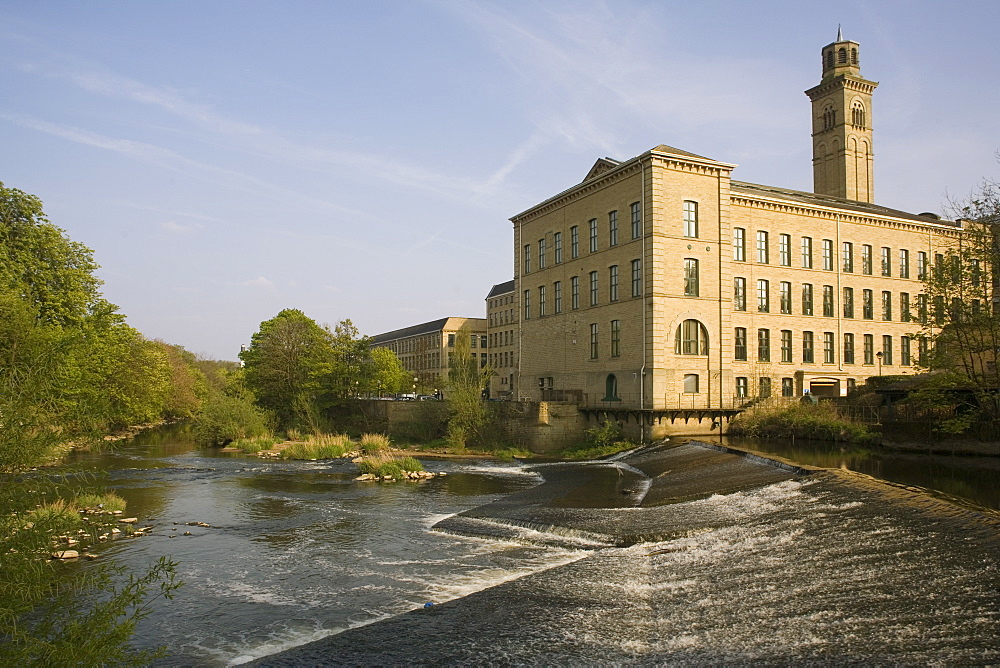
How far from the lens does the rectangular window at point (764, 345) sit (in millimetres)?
39531

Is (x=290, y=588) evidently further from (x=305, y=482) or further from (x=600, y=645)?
(x=305, y=482)

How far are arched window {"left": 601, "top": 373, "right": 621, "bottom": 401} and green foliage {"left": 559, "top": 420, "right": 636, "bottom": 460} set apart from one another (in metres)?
1.67

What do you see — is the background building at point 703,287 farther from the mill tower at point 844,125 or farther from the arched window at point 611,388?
the mill tower at point 844,125

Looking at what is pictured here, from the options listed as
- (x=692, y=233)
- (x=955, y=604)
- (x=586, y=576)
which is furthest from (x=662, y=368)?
(x=955, y=604)

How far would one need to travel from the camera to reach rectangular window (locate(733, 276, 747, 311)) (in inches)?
1544

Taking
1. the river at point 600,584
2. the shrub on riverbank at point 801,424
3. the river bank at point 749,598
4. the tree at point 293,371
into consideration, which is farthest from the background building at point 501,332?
the river bank at point 749,598

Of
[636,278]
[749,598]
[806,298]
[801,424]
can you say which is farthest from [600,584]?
[806,298]

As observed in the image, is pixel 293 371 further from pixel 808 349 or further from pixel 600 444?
pixel 808 349

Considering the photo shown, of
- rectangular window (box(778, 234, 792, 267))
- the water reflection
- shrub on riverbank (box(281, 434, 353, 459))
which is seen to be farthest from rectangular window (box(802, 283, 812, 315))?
shrub on riverbank (box(281, 434, 353, 459))

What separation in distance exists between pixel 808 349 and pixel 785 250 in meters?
5.88

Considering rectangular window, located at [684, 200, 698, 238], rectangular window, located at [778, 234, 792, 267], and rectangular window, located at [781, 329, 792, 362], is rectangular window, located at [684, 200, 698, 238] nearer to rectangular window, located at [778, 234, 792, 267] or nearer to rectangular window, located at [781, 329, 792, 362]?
rectangular window, located at [778, 234, 792, 267]

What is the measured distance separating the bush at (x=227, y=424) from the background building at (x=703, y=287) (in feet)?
56.8

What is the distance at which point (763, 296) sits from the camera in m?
40.0

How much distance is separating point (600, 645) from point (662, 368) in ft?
86.0
